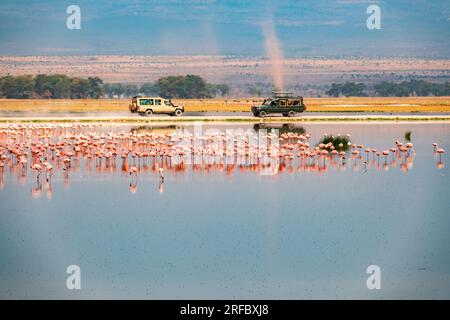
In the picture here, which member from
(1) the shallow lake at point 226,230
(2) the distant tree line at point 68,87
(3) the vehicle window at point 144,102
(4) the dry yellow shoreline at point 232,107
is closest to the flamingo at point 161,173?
(1) the shallow lake at point 226,230

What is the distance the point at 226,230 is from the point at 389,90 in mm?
163117

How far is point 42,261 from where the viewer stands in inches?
965

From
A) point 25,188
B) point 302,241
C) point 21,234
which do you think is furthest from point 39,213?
point 302,241

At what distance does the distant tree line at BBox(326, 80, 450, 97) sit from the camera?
187 metres

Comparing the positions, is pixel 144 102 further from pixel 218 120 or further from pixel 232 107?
pixel 232 107

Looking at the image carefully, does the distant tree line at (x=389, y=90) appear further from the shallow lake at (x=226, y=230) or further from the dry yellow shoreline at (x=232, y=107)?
the shallow lake at (x=226, y=230)

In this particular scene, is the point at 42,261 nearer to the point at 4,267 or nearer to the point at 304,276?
the point at 4,267

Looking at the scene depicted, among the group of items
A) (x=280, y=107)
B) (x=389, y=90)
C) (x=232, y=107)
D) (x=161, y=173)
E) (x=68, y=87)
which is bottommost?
(x=389, y=90)

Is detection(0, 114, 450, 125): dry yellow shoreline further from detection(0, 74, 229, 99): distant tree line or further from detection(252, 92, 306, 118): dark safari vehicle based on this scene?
detection(0, 74, 229, 99): distant tree line

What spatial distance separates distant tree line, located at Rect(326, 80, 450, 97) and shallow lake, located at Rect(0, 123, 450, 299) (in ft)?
478

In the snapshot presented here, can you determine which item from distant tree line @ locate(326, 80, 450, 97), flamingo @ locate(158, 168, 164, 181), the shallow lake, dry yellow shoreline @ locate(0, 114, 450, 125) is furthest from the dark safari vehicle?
distant tree line @ locate(326, 80, 450, 97)

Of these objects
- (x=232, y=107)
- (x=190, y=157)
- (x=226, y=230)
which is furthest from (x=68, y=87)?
(x=226, y=230)

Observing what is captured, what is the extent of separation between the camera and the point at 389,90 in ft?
617

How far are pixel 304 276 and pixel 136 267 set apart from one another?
331cm
